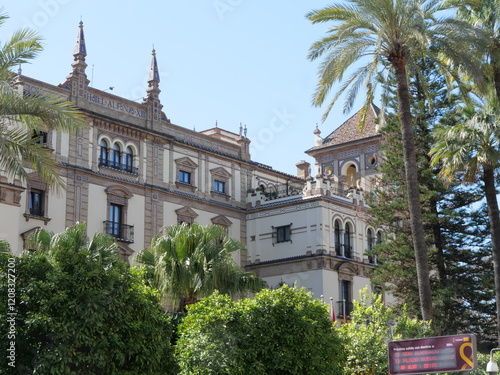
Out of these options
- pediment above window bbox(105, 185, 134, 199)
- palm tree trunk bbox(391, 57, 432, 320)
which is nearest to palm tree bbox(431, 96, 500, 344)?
palm tree trunk bbox(391, 57, 432, 320)

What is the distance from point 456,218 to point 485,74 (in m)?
12.5

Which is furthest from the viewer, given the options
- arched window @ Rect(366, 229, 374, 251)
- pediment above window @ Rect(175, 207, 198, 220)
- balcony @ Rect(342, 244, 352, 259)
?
arched window @ Rect(366, 229, 374, 251)

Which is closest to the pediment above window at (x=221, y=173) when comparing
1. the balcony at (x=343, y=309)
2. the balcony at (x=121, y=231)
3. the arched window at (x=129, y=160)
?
the arched window at (x=129, y=160)

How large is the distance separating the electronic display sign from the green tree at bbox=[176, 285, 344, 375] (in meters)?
6.04

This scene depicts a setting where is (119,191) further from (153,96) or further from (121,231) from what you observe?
(153,96)

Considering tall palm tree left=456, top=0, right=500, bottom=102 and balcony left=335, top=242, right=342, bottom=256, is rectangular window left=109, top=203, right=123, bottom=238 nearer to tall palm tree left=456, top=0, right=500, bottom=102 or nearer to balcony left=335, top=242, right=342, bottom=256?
balcony left=335, top=242, right=342, bottom=256

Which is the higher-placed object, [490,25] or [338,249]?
[490,25]

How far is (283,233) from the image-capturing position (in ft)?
165

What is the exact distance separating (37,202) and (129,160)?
6304mm

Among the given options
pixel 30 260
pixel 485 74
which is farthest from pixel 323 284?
pixel 30 260

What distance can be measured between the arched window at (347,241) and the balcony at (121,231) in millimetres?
13244

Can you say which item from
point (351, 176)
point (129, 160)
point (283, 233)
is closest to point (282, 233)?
point (283, 233)

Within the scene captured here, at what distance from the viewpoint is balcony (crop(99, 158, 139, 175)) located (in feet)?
143

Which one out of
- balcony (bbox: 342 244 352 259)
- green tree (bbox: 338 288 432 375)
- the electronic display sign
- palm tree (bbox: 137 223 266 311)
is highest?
balcony (bbox: 342 244 352 259)
